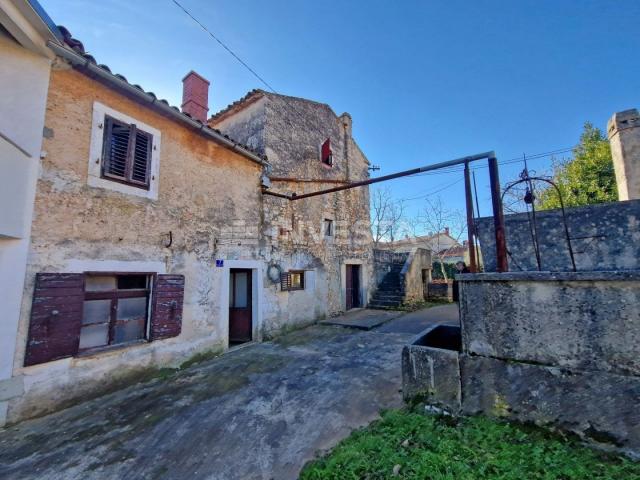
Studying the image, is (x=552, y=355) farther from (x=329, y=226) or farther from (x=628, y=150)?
(x=329, y=226)

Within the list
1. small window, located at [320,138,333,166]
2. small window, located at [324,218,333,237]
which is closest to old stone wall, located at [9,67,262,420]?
small window, located at [324,218,333,237]

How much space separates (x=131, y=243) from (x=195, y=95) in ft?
16.6

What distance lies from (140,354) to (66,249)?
2139 mm

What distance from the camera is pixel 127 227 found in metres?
5.04

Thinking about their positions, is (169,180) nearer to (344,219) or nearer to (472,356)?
(472,356)

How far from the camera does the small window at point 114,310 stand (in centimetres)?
459

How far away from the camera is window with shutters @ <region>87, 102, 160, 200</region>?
4738 mm

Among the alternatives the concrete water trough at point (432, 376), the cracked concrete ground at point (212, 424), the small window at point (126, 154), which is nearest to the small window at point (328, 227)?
the cracked concrete ground at point (212, 424)

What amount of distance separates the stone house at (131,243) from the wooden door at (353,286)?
3504 mm

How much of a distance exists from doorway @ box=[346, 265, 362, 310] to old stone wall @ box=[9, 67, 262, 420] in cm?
546

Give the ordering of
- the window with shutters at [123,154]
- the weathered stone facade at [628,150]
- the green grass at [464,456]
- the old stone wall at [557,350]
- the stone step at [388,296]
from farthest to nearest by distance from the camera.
A: 1. the stone step at [388,296]
2. the weathered stone facade at [628,150]
3. the window with shutters at [123,154]
4. the old stone wall at [557,350]
5. the green grass at [464,456]

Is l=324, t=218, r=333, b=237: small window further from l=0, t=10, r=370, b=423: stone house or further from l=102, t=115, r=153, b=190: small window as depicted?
l=102, t=115, r=153, b=190: small window

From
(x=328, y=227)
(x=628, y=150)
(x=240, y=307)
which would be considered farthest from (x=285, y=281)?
(x=628, y=150)

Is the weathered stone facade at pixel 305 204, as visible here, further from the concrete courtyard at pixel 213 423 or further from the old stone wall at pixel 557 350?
the old stone wall at pixel 557 350
